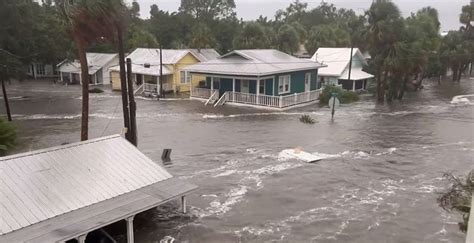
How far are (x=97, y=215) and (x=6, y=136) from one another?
1275 centimetres

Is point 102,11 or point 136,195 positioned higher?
point 102,11

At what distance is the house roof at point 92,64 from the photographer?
177ft

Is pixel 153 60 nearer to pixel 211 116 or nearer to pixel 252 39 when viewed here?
pixel 252 39

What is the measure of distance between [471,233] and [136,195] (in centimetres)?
942

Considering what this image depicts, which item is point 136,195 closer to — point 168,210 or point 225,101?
point 168,210

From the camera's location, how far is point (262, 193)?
1638 cm

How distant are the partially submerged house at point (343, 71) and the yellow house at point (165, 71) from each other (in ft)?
45.4

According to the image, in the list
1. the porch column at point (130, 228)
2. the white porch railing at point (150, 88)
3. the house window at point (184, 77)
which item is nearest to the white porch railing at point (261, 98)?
the white porch railing at point (150, 88)

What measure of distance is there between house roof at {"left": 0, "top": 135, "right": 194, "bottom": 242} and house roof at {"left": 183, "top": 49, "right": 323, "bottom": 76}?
2249cm

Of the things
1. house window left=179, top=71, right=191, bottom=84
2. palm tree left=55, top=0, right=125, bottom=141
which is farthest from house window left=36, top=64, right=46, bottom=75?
palm tree left=55, top=0, right=125, bottom=141

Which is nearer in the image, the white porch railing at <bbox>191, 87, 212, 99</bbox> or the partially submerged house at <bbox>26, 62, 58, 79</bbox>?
the white porch railing at <bbox>191, 87, 212, 99</bbox>

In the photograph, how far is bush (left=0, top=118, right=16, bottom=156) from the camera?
819 inches

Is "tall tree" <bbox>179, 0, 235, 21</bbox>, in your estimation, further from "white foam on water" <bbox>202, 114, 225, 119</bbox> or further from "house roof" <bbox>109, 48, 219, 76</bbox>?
"white foam on water" <bbox>202, 114, 225, 119</bbox>

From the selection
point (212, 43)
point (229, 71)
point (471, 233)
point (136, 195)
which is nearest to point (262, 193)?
point (136, 195)
